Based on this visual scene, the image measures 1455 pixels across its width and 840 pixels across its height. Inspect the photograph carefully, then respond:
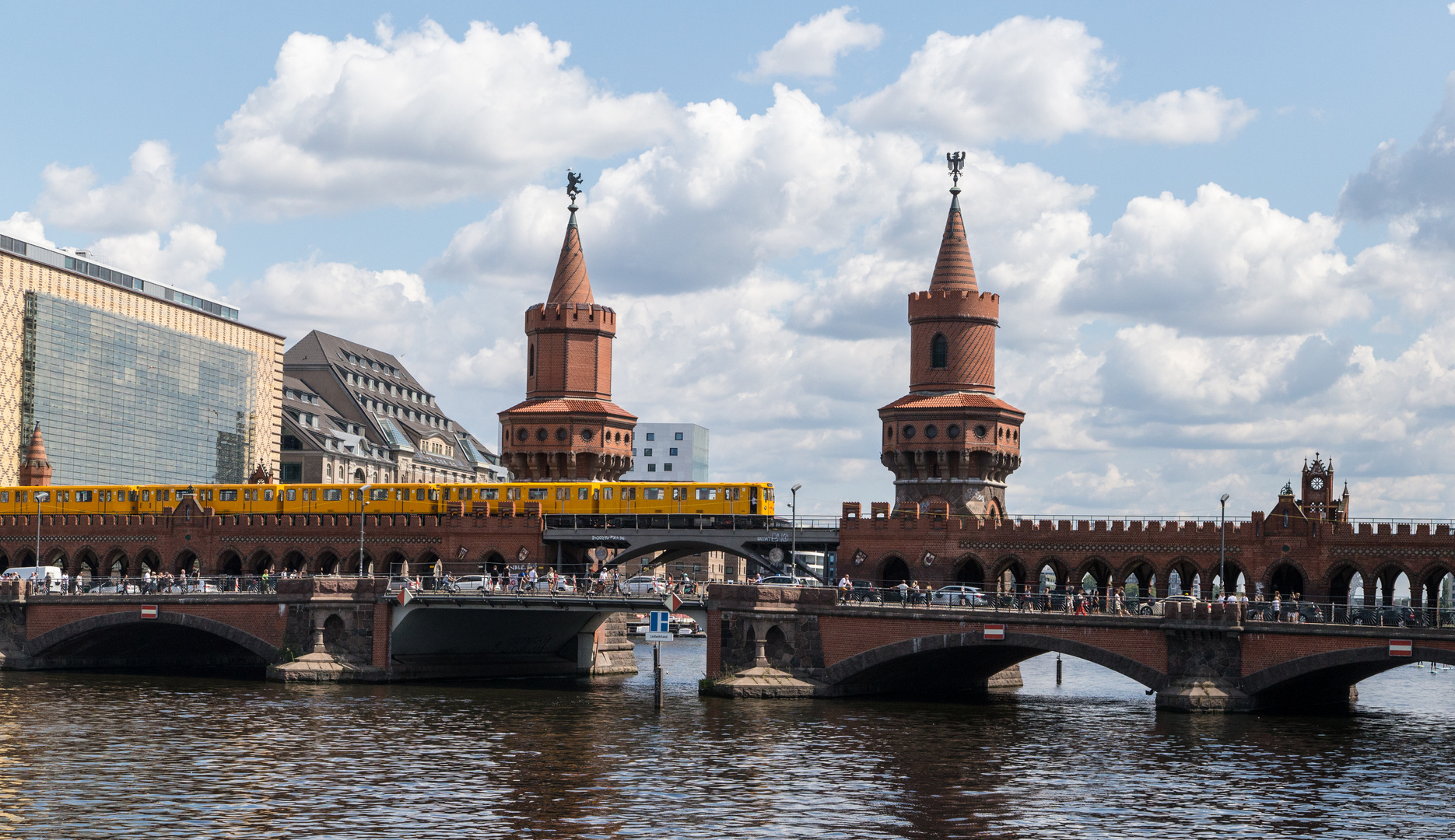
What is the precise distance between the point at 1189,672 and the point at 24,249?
112m

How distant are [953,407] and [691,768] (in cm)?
4439

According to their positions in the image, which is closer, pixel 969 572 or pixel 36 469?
pixel 969 572

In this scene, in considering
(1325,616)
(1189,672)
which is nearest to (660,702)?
(1189,672)

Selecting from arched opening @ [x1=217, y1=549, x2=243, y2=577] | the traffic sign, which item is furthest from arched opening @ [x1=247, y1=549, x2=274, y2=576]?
the traffic sign

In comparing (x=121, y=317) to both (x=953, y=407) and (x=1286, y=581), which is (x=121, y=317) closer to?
(x=953, y=407)

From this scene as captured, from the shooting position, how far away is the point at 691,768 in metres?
54.6

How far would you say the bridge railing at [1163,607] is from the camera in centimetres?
6531

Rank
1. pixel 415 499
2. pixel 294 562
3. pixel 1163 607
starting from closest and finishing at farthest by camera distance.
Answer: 1. pixel 1163 607
2. pixel 415 499
3. pixel 294 562

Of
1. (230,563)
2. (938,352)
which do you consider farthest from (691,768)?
(230,563)

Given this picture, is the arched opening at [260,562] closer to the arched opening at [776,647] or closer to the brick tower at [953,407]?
the brick tower at [953,407]

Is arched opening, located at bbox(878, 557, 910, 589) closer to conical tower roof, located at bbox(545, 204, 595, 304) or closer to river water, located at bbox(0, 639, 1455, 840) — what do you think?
river water, located at bbox(0, 639, 1455, 840)

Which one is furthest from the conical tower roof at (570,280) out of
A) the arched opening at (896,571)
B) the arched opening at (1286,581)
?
the arched opening at (1286,581)

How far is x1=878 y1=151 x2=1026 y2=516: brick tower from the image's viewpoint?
95.6 m

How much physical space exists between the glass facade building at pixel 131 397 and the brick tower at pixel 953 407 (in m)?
80.7
